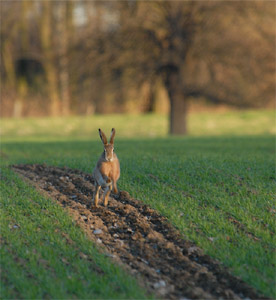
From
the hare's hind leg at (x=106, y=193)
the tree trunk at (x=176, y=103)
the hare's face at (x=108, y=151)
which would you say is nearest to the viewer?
the hare's face at (x=108, y=151)

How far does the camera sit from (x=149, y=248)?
7.10 m

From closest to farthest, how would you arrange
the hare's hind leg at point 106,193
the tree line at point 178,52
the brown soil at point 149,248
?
the brown soil at point 149,248, the hare's hind leg at point 106,193, the tree line at point 178,52

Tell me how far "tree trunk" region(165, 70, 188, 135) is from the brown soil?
1303cm

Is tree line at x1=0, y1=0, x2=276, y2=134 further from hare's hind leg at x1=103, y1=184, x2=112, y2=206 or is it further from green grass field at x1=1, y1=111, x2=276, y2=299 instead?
hare's hind leg at x1=103, y1=184, x2=112, y2=206

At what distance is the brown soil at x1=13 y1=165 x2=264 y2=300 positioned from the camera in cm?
615

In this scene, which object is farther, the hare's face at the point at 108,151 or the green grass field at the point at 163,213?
the hare's face at the point at 108,151

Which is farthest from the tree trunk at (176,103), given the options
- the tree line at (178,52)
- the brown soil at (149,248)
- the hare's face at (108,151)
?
the hare's face at (108,151)

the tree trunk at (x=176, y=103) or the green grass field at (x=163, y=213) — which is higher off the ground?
the tree trunk at (x=176, y=103)

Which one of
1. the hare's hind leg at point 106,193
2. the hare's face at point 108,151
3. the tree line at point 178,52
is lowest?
the hare's hind leg at point 106,193

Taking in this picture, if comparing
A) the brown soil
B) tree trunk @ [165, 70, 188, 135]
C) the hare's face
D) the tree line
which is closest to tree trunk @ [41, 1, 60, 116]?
the tree line

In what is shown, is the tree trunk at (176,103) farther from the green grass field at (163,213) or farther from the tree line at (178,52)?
the green grass field at (163,213)

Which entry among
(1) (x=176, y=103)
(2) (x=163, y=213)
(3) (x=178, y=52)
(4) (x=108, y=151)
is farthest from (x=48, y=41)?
(4) (x=108, y=151)

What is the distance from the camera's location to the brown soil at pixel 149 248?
6.15 m

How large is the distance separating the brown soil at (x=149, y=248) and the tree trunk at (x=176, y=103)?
13033 millimetres
